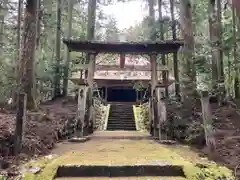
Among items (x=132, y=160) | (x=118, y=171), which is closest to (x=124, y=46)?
(x=132, y=160)

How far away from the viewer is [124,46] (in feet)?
34.8

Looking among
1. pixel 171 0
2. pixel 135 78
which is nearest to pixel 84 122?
pixel 171 0

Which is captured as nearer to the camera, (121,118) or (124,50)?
(124,50)

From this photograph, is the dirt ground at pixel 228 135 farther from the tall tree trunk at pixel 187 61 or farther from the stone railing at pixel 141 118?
the stone railing at pixel 141 118

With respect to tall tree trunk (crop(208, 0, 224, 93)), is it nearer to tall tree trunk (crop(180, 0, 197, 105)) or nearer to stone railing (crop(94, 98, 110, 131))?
tall tree trunk (crop(180, 0, 197, 105))

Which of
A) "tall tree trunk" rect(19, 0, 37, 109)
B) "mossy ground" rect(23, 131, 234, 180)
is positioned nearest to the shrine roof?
"tall tree trunk" rect(19, 0, 37, 109)

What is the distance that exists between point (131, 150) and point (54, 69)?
1206 centimetres

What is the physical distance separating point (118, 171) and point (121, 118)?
38.2 ft

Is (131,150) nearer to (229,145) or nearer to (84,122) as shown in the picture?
(229,145)

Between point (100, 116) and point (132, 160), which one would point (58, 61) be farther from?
point (132, 160)

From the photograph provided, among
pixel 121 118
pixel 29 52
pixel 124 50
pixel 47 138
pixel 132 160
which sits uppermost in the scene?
pixel 124 50

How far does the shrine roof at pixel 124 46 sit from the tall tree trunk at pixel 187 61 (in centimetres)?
82

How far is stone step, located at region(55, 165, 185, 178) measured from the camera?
17.8ft

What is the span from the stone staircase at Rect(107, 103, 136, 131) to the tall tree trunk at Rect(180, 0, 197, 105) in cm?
502
